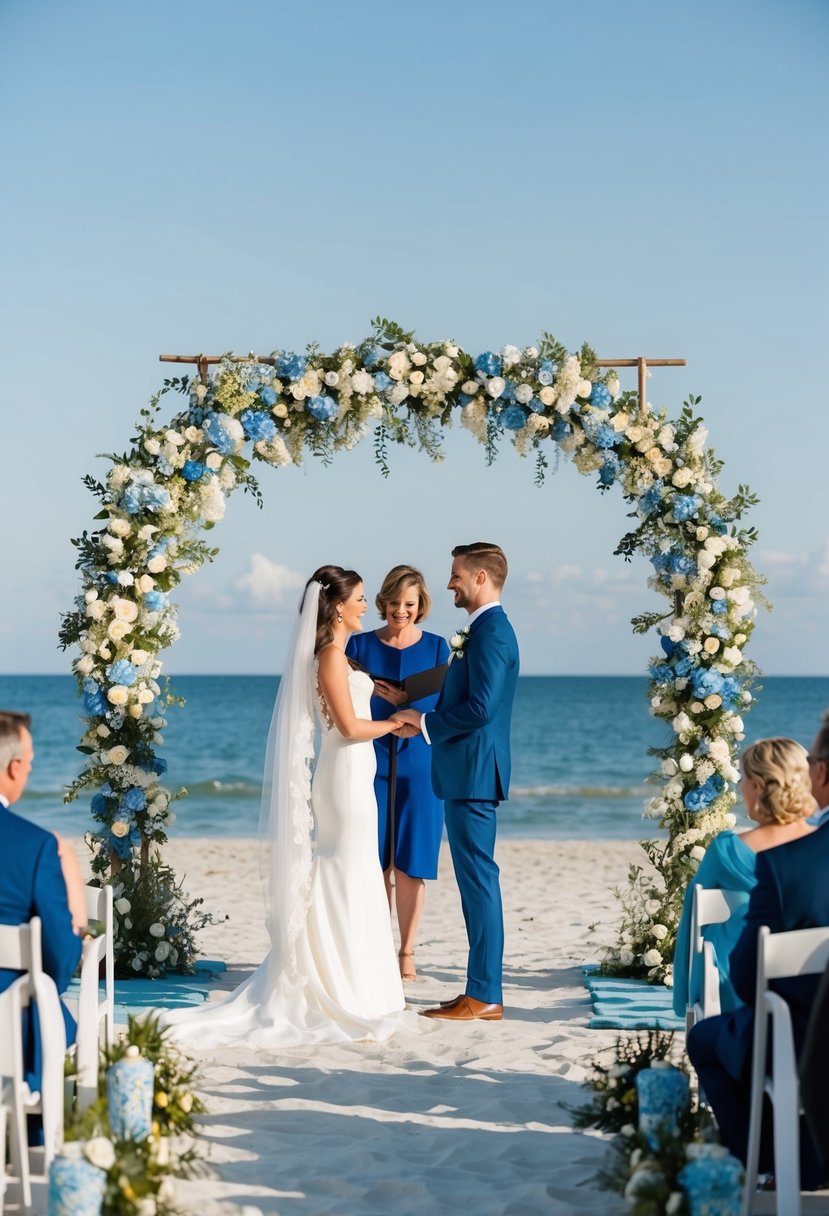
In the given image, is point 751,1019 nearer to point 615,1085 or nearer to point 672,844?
point 615,1085

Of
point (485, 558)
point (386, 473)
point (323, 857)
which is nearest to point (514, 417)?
point (386, 473)

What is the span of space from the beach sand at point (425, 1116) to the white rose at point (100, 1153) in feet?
1.94

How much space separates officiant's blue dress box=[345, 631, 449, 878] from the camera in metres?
7.50

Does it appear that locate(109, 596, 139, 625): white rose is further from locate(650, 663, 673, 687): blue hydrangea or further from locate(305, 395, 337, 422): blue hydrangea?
locate(650, 663, 673, 687): blue hydrangea

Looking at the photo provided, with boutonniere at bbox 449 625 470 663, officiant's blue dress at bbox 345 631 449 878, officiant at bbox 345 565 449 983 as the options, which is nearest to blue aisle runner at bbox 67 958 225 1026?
officiant at bbox 345 565 449 983

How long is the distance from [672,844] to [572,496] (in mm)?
23771

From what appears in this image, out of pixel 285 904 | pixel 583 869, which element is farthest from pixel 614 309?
pixel 285 904

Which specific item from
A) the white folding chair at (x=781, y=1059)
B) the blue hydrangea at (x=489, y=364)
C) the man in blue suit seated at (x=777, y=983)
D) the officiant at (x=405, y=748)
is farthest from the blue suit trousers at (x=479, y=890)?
the white folding chair at (x=781, y=1059)

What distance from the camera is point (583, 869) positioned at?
14.9 meters

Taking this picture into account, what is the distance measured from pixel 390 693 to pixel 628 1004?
2.00 m

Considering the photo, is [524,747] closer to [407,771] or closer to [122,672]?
[407,771]

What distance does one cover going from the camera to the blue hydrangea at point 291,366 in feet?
25.3

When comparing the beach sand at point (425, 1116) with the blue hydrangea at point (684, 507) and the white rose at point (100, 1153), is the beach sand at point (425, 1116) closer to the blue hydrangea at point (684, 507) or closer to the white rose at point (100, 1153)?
the white rose at point (100, 1153)

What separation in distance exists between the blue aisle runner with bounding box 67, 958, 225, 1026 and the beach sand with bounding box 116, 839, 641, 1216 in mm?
176
